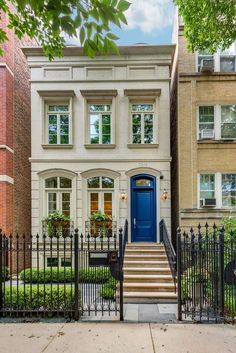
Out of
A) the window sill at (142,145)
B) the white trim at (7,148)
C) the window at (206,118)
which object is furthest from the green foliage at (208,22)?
the white trim at (7,148)

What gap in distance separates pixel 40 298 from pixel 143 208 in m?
7.40

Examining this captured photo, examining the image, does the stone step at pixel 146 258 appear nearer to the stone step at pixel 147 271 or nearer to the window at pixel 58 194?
the stone step at pixel 147 271

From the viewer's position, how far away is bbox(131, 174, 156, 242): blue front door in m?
14.6

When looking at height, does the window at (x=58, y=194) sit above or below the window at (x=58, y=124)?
below

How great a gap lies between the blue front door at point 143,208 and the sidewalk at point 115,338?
726cm

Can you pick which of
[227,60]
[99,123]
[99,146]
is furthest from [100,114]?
[227,60]

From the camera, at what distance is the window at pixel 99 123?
1487 centimetres

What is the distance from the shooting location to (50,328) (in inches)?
277

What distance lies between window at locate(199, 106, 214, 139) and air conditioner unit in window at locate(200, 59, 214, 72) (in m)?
1.56

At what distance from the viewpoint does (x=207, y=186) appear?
14.3 meters

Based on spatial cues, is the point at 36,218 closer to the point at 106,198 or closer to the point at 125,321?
the point at 106,198

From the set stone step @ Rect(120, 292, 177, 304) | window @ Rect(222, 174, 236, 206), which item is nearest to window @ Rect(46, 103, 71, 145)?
window @ Rect(222, 174, 236, 206)

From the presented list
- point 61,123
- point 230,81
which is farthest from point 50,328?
point 230,81

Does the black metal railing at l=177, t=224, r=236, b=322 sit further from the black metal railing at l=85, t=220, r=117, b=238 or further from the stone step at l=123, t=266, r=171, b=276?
the black metal railing at l=85, t=220, r=117, b=238
